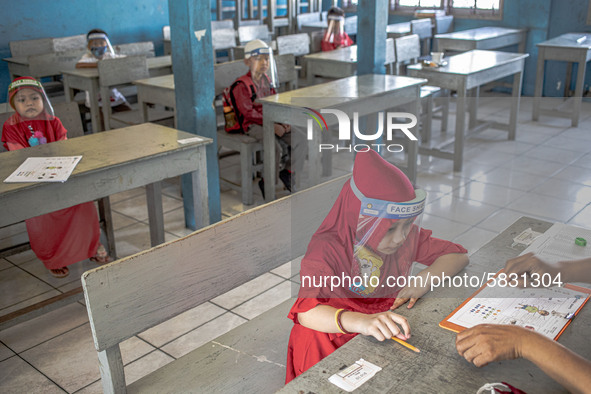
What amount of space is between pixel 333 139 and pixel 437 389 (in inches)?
167

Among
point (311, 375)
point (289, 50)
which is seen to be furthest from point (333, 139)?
point (311, 375)

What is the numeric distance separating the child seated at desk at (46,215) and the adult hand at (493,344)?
2.45m

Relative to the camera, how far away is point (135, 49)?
600cm

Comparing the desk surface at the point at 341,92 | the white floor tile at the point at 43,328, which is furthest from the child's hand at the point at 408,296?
the desk surface at the point at 341,92

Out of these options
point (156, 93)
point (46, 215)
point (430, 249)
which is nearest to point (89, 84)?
point (156, 93)

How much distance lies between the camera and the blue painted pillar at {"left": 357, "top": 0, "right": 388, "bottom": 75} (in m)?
4.68

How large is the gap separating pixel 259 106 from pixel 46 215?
179 centimetres

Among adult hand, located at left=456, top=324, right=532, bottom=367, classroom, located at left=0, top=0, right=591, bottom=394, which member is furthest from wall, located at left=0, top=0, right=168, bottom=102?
adult hand, located at left=456, top=324, right=532, bottom=367

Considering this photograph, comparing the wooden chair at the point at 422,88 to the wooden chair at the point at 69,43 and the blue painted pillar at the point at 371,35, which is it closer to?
the blue painted pillar at the point at 371,35

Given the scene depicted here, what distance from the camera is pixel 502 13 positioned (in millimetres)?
7809

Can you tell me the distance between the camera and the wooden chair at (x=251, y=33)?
7172 millimetres

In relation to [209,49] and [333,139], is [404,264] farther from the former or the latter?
[333,139]

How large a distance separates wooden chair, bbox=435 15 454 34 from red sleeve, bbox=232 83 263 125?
15.5ft

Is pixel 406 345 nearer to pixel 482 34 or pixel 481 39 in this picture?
pixel 481 39
